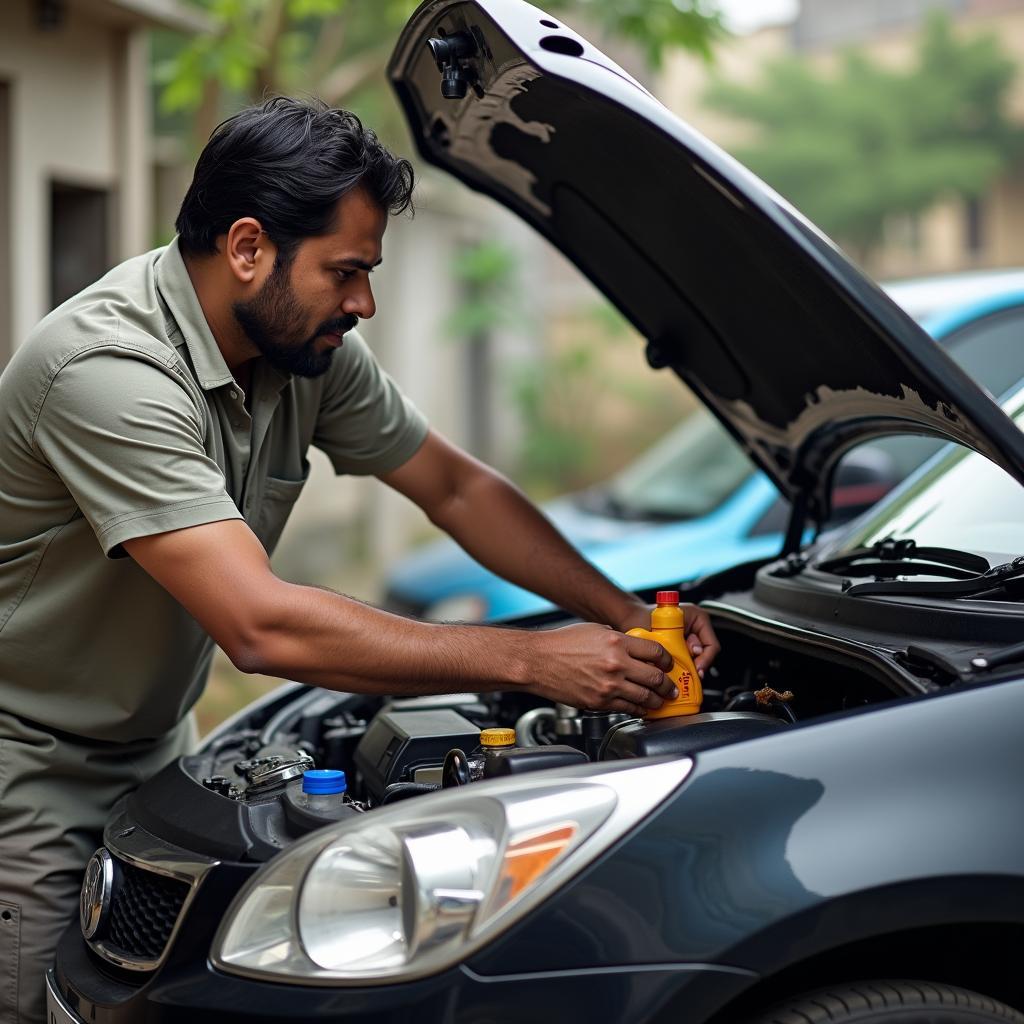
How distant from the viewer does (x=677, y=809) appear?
68.7 inches

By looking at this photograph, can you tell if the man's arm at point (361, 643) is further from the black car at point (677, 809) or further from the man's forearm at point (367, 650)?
the black car at point (677, 809)

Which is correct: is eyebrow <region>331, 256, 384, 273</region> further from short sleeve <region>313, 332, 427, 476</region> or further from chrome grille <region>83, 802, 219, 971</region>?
chrome grille <region>83, 802, 219, 971</region>

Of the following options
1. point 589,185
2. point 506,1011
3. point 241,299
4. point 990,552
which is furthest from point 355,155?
point 506,1011

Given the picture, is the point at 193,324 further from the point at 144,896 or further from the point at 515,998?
the point at 515,998

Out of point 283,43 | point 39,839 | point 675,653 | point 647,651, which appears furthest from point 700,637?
point 283,43

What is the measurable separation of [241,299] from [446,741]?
2.90ft

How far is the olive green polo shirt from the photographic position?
7.38 ft

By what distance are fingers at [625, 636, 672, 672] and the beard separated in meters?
0.79

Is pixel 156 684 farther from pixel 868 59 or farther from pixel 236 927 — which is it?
pixel 868 59

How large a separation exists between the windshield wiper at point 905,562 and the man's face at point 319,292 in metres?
1.06

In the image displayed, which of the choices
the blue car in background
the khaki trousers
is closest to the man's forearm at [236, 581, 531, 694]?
the khaki trousers

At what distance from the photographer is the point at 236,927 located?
1871 millimetres

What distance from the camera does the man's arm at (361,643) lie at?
2199 mm

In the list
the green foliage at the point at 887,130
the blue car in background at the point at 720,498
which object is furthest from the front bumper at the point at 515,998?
the green foliage at the point at 887,130
